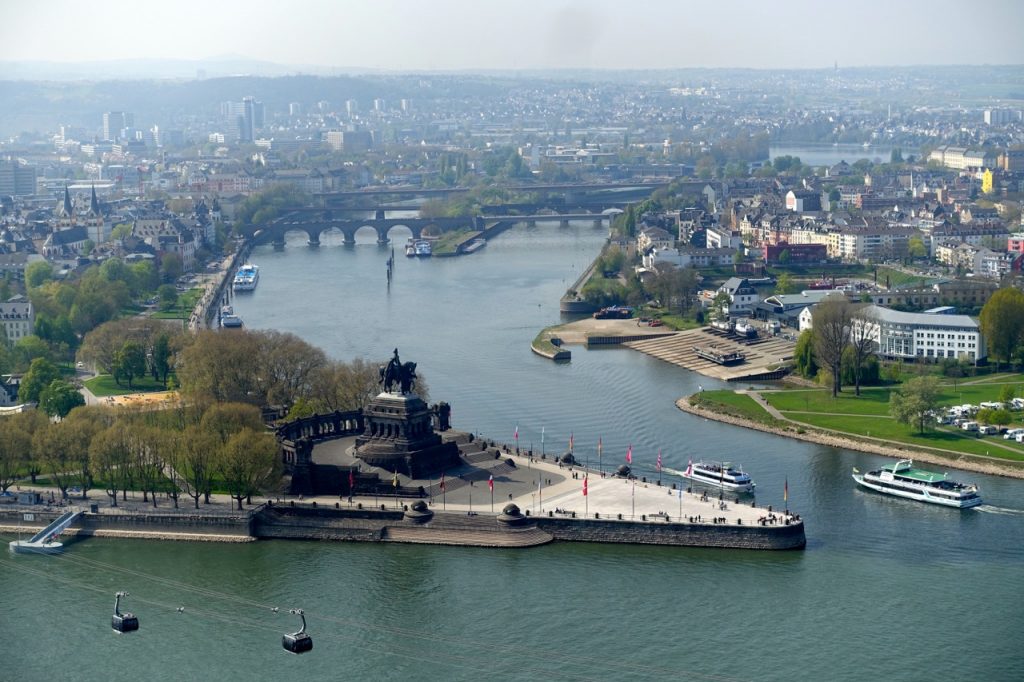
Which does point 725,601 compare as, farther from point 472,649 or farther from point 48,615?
point 48,615

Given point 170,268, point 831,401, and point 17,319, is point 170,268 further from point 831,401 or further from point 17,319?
point 831,401

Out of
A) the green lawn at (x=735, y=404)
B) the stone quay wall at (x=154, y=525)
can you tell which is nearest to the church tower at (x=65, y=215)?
the green lawn at (x=735, y=404)

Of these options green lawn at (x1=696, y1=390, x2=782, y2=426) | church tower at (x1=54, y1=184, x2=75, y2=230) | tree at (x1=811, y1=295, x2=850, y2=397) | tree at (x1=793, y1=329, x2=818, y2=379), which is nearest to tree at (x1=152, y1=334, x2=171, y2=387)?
green lawn at (x1=696, y1=390, x2=782, y2=426)

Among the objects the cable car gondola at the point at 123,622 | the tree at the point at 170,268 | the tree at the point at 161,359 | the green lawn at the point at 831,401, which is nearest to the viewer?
the cable car gondola at the point at 123,622

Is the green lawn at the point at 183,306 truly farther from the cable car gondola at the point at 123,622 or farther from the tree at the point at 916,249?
the cable car gondola at the point at 123,622

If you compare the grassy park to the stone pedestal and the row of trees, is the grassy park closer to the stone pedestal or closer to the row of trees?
the stone pedestal

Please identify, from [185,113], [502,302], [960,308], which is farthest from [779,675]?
[185,113]
